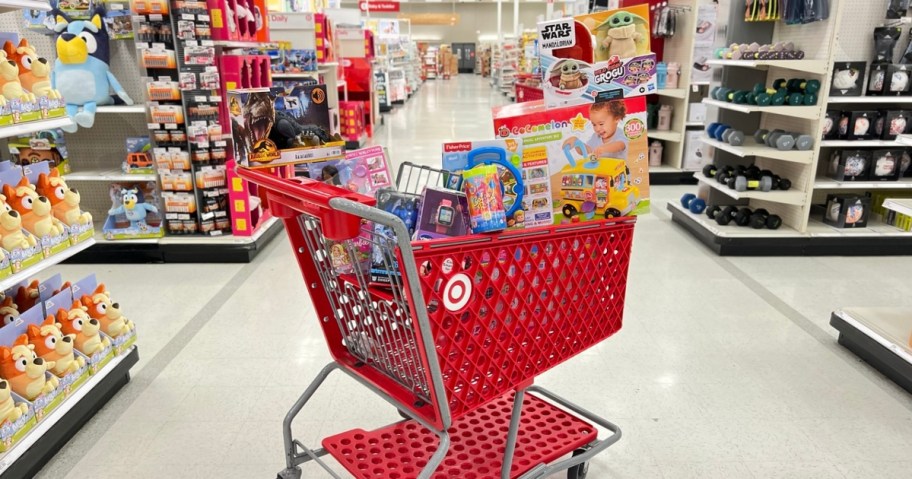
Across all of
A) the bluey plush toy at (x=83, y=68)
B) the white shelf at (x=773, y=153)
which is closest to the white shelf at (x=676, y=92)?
the white shelf at (x=773, y=153)

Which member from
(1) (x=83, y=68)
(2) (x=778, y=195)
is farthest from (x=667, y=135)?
(1) (x=83, y=68)

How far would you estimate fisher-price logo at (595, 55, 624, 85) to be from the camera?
5.97 feet

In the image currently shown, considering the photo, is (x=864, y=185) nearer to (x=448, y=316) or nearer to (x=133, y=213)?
(x=448, y=316)

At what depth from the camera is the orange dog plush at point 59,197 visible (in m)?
2.47

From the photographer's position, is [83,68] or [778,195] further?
[778,195]

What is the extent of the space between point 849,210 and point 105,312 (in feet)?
16.3

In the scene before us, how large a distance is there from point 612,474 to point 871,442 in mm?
1093

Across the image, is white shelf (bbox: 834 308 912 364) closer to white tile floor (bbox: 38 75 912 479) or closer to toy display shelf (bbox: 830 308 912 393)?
toy display shelf (bbox: 830 308 912 393)

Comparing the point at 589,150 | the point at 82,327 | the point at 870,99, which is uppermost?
the point at 870,99

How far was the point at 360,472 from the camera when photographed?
5.99ft

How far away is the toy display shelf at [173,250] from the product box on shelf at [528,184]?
3.31 m

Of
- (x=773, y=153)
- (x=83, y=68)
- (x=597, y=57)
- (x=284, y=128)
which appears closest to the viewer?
(x=284, y=128)

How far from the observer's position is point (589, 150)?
168cm

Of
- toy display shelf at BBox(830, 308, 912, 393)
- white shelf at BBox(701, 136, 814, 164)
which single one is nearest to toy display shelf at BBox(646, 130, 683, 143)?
white shelf at BBox(701, 136, 814, 164)
